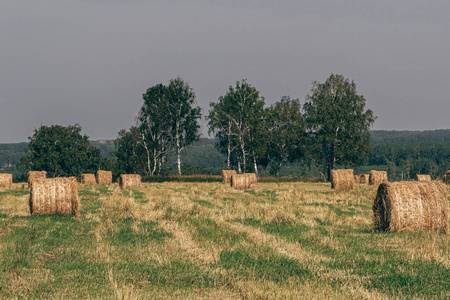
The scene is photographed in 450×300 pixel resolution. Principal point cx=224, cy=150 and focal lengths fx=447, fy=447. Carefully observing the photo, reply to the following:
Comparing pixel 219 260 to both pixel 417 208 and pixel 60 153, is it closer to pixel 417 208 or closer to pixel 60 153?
pixel 417 208

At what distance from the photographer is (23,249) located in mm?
9461

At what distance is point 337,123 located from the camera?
74.4m

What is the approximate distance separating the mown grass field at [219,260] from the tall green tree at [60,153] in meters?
79.0

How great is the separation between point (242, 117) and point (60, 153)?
1613 inches

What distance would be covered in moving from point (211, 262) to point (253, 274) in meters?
1.17

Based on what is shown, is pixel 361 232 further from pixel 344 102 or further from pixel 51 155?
pixel 51 155

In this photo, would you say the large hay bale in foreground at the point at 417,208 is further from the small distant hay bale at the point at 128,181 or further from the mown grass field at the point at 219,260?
the small distant hay bale at the point at 128,181

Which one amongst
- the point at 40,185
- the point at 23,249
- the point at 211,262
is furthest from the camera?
the point at 40,185

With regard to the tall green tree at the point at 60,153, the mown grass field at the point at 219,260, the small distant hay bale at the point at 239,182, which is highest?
the tall green tree at the point at 60,153

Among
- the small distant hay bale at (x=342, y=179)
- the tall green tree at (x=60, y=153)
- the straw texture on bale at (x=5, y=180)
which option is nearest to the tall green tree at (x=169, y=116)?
the tall green tree at (x=60, y=153)

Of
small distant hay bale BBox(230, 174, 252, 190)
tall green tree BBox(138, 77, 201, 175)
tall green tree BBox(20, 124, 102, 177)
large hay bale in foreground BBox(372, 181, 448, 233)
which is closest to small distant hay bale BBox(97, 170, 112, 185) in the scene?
small distant hay bale BBox(230, 174, 252, 190)

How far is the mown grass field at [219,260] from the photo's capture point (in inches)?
256

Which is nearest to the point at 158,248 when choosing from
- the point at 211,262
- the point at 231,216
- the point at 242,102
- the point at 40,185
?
the point at 211,262

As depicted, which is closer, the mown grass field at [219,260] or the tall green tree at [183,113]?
the mown grass field at [219,260]
